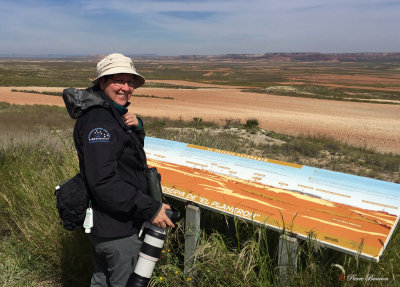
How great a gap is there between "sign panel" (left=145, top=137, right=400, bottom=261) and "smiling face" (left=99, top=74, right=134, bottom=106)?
98 centimetres

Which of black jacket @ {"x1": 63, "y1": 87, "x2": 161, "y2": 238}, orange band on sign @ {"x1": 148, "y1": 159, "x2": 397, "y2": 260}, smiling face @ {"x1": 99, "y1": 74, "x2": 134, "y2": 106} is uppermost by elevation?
smiling face @ {"x1": 99, "y1": 74, "x2": 134, "y2": 106}

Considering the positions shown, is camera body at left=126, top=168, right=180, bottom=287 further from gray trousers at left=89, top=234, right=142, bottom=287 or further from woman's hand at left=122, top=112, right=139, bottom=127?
woman's hand at left=122, top=112, right=139, bottom=127

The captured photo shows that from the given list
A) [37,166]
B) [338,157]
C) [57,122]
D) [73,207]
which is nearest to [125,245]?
[73,207]

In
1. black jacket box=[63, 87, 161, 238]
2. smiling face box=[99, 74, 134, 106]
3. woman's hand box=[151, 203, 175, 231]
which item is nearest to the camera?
black jacket box=[63, 87, 161, 238]

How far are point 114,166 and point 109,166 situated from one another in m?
0.03

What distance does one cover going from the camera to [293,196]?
2.76 metres

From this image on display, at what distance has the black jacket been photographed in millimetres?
1746

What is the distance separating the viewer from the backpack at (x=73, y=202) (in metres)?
1.95

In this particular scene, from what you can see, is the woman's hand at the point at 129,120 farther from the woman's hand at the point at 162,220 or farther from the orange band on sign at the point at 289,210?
the orange band on sign at the point at 289,210

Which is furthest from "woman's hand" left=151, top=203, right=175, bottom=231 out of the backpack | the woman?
the backpack

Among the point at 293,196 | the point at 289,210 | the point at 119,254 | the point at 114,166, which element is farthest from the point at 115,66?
the point at 293,196

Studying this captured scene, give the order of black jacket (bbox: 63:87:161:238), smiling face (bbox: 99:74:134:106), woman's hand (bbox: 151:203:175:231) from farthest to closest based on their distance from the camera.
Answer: smiling face (bbox: 99:74:134:106) → woman's hand (bbox: 151:203:175:231) → black jacket (bbox: 63:87:161:238)

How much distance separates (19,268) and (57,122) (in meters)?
13.4

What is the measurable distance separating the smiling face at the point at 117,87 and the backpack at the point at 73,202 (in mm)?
552
